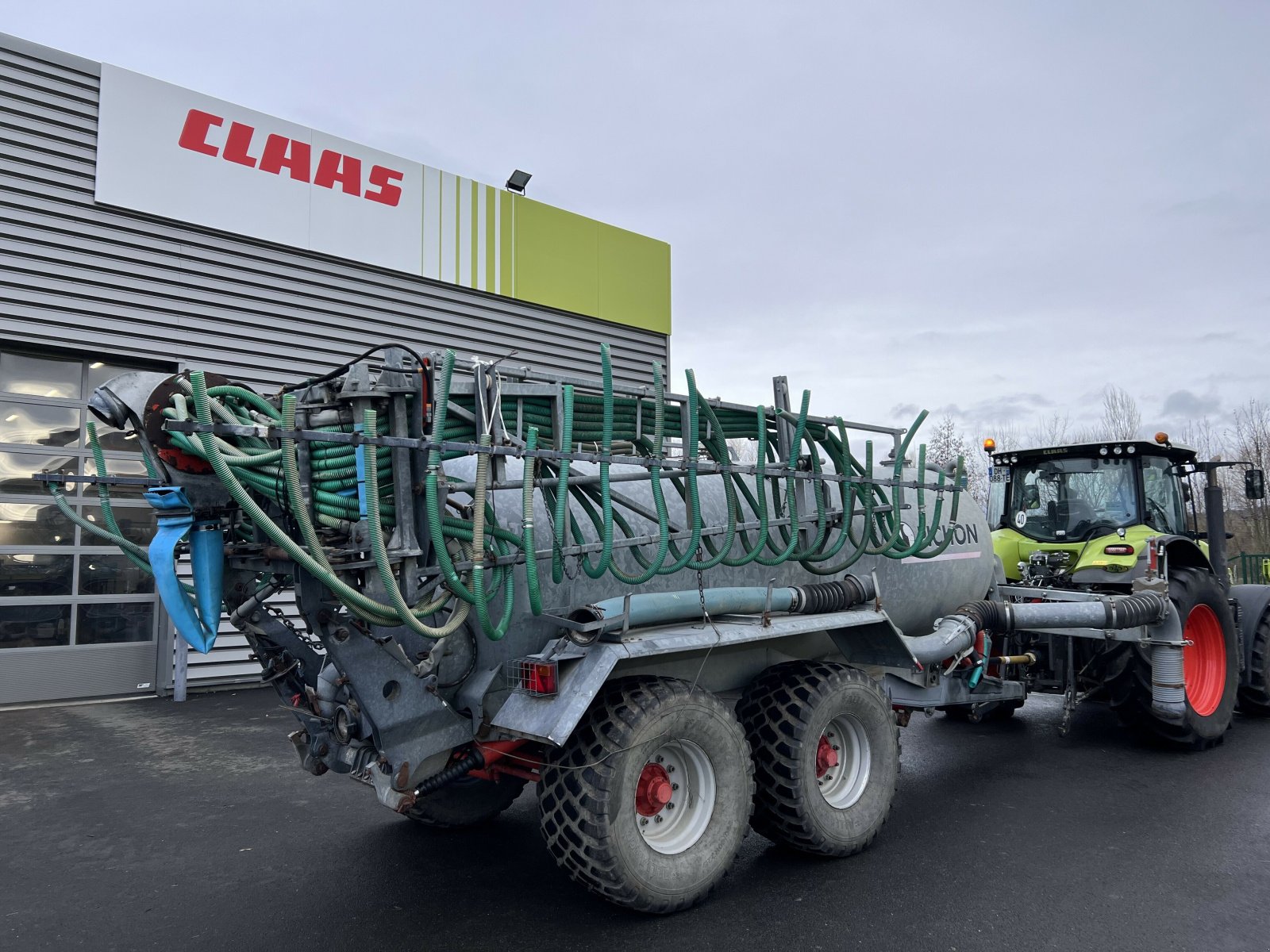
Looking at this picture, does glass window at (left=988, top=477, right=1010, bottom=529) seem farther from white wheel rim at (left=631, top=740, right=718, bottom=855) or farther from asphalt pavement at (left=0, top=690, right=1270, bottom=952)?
white wheel rim at (left=631, top=740, right=718, bottom=855)

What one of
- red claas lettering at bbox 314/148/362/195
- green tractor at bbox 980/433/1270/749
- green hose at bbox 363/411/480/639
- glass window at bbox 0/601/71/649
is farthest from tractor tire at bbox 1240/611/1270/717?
glass window at bbox 0/601/71/649

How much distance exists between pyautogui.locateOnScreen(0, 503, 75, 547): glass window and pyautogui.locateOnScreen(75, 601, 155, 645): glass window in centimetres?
71

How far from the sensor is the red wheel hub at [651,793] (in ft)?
12.6

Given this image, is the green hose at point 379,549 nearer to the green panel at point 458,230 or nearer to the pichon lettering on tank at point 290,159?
the pichon lettering on tank at point 290,159

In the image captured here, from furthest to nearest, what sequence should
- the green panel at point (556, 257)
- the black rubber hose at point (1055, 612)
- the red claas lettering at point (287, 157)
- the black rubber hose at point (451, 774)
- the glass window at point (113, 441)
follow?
1. the green panel at point (556, 257)
2. the red claas lettering at point (287, 157)
3. the glass window at point (113, 441)
4. the black rubber hose at point (1055, 612)
5. the black rubber hose at point (451, 774)

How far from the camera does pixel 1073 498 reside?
24.9ft

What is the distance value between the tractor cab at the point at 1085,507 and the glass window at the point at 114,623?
26.9 ft

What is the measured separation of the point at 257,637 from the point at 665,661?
1842 mm

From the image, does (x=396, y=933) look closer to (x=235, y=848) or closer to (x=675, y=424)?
(x=235, y=848)

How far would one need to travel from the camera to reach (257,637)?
155 inches

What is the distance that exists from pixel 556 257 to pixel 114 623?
6.73m

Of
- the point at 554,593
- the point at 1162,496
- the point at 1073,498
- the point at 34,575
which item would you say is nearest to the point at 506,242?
the point at 34,575


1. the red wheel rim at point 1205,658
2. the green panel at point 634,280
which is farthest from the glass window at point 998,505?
the green panel at point 634,280

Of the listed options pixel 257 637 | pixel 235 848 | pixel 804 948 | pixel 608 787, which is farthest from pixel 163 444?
pixel 804 948
